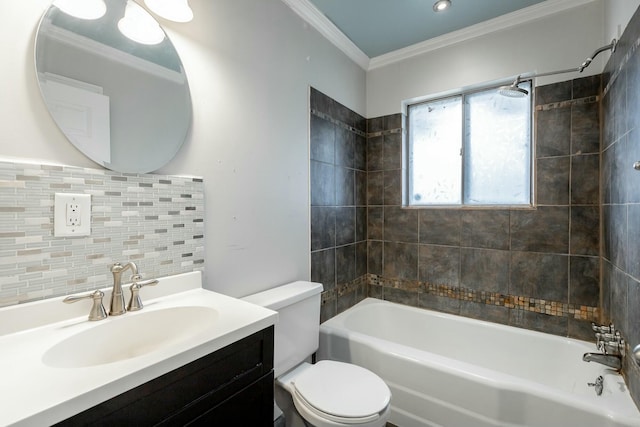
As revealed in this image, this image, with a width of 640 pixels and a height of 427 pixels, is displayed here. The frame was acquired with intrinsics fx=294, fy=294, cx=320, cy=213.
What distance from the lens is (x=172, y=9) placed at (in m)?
1.17

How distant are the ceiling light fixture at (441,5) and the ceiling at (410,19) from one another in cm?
3

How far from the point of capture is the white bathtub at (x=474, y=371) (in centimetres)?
130

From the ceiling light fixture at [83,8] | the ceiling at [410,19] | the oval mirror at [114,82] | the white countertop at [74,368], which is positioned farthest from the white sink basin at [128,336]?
the ceiling at [410,19]

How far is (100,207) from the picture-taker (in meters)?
1.01

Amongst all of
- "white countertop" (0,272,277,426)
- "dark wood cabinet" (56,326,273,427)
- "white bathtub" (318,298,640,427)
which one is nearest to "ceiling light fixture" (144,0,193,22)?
"white countertop" (0,272,277,426)

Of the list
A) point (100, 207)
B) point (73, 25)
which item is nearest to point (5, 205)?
point (100, 207)

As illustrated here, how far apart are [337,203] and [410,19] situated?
1359 mm

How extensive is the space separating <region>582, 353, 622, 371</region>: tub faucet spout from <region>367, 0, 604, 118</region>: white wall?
163 centimetres

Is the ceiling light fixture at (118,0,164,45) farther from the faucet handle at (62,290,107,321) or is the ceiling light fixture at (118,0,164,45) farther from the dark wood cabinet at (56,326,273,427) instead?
the dark wood cabinet at (56,326,273,427)

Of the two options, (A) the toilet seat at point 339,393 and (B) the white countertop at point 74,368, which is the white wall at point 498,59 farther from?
(B) the white countertop at point 74,368

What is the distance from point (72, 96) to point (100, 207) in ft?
1.21

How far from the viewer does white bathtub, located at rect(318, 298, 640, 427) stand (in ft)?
4.25

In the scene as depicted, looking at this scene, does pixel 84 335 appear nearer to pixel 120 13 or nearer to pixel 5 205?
pixel 5 205

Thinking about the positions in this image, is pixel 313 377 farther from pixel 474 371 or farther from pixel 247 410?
pixel 474 371
